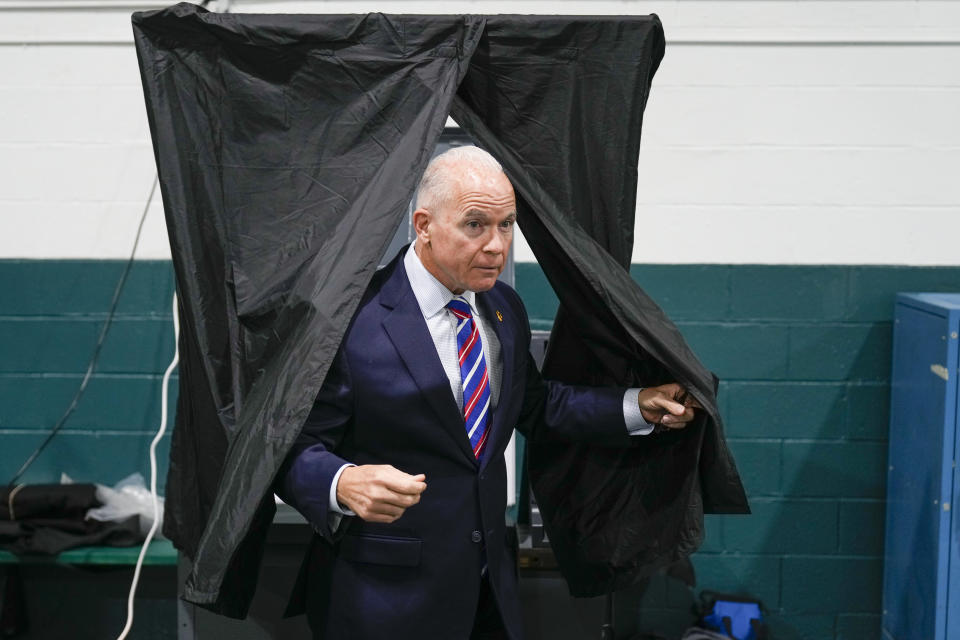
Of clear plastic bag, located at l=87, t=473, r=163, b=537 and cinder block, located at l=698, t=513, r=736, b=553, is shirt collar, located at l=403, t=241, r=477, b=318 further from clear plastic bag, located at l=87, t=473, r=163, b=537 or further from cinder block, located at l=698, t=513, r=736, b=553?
cinder block, located at l=698, t=513, r=736, b=553

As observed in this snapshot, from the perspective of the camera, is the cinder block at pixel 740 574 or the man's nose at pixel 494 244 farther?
the cinder block at pixel 740 574

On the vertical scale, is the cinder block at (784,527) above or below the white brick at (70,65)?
below

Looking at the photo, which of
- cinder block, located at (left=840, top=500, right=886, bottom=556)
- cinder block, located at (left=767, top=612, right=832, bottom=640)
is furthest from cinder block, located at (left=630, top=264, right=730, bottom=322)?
cinder block, located at (left=767, top=612, right=832, bottom=640)

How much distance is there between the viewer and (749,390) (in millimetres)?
3332

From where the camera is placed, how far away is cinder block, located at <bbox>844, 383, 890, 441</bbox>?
333 centimetres

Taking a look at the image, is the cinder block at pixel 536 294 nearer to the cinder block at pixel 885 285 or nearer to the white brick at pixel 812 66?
the white brick at pixel 812 66

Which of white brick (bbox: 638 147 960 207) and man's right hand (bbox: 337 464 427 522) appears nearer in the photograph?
man's right hand (bbox: 337 464 427 522)

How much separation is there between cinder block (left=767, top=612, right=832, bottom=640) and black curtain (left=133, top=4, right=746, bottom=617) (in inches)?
64.3

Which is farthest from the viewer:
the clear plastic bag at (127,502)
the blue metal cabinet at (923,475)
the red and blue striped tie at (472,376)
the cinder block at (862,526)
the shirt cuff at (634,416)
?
the cinder block at (862,526)

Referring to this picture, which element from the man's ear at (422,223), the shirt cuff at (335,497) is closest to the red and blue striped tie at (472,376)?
the man's ear at (422,223)

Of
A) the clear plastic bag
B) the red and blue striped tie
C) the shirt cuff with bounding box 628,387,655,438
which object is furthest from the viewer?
the clear plastic bag

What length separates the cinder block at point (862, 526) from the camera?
3.37m

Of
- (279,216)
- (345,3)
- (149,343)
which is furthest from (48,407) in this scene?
(279,216)

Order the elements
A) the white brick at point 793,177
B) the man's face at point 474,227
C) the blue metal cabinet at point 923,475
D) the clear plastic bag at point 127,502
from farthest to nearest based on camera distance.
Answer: the white brick at point 793,177
the clear plastic bag at point 127,502
the blue metal cabinet at point 923,475
the man's face at point 474,227
